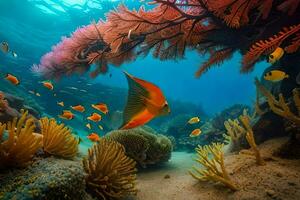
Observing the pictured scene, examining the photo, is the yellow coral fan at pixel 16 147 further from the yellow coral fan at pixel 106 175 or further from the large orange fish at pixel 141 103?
the large orange fish at pixel 141 103

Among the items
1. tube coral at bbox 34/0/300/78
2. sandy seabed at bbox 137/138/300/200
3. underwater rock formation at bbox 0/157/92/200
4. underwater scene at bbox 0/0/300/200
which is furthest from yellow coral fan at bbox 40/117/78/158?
tube coral at bbox 34/0/300/78

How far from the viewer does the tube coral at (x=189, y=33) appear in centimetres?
411

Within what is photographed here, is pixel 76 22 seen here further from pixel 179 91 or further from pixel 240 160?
pixel 179 91

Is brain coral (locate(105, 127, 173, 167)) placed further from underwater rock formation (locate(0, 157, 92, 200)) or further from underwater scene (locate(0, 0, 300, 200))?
underwater rock formation (locate(0, 157, 92, 200))

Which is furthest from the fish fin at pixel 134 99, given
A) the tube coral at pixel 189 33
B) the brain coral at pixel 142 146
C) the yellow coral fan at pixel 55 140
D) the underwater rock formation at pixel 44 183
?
the brain coral at pixel 142 146

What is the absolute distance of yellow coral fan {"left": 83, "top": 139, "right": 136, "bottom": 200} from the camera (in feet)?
12.7

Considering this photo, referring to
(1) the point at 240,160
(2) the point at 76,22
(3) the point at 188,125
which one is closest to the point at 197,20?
(1) the point at 240,160

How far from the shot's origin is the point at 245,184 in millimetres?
3828

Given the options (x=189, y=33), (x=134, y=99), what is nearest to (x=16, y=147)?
(x=134, y=99)

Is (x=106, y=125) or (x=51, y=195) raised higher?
(x=106, y=125)

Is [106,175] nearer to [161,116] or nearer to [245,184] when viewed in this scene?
[161,116]

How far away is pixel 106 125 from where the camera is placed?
54.5ft

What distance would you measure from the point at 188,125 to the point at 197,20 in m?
10.1

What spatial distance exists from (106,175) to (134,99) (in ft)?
6.22
